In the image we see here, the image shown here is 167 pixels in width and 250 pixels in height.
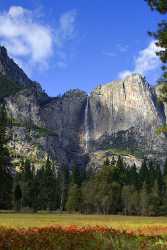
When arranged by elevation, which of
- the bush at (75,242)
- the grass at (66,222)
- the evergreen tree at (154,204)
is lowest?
the bush at (75,242)

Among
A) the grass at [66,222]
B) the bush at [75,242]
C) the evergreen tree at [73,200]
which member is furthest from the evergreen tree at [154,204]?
the bush at [75,242]

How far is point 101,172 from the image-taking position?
5531 inches

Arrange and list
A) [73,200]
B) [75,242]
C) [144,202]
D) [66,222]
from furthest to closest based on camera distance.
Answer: [73,200], [144,202], [66,222], [75,242]

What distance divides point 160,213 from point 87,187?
23490 millimetres

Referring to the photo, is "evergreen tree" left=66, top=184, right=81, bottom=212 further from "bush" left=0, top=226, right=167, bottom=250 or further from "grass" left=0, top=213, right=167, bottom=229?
"bush" left=0, top=226, right=167, bottom=250

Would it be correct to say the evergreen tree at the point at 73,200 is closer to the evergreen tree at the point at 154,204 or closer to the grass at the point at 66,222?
the evergreen tree at the point at 154,204

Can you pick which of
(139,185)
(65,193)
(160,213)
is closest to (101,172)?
(160,213)

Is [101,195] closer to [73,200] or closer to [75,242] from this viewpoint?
[73,200]

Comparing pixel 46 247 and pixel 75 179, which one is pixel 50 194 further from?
pixel 46 247

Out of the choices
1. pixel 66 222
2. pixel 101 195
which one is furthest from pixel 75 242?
pixel 101 195

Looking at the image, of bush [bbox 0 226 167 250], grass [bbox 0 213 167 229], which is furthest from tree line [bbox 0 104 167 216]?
bush [bbox 0 226 167 250]

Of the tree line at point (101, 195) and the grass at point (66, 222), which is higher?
the tree line at point (101, 195)

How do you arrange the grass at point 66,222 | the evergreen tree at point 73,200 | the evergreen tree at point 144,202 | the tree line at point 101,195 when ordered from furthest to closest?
1. the evergreen tree at point 73,200
2. the evergreen tree at point 144,202
3. the tree line at point 101,195
4. the grass at point 66,222

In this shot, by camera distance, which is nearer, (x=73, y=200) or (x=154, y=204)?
(x=154, y=204)
